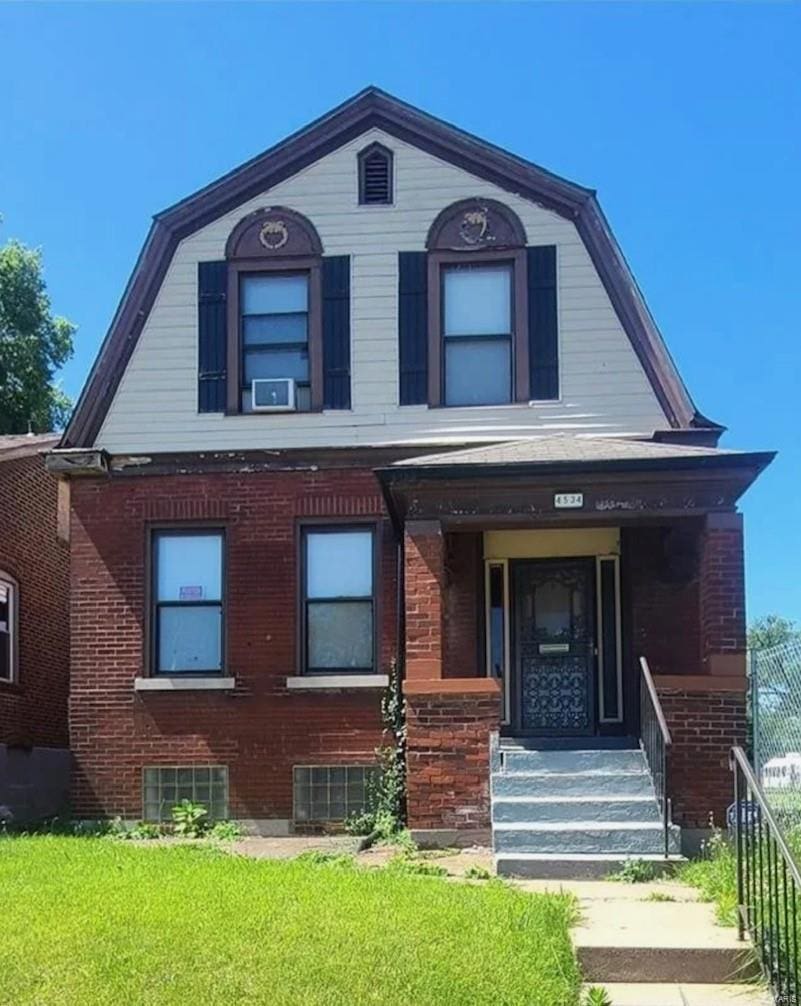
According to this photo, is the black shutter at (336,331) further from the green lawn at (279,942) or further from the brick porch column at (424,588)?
the green lawn at (279,942)

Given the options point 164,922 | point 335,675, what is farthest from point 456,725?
point 164,922

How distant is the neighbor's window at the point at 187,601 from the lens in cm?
1365

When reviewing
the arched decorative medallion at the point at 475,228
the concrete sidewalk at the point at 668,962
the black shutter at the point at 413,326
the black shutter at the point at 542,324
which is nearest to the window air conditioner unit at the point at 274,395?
the black shutter at the point at 413,326

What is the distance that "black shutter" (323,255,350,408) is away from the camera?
13.7 meters

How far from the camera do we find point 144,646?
1358 cm

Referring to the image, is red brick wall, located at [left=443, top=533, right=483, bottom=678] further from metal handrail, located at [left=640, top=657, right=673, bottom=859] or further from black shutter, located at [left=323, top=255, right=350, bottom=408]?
metal handrail, located at [left=640, top=657, right=673, bottom=859]

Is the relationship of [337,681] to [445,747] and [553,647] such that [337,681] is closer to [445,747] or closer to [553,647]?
[553,647]

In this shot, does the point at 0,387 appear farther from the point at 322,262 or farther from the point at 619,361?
the point at 619,361

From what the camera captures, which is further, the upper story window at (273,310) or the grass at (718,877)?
the upper story window at (273,310)

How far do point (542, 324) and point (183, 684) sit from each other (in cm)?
547

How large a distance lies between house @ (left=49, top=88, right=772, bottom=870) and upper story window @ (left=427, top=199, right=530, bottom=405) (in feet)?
0.09

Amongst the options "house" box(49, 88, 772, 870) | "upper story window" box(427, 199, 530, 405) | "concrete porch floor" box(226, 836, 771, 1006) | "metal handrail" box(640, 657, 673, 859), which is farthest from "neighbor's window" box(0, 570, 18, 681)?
"concrete porch floor" box(226, 836, 771, 1006)

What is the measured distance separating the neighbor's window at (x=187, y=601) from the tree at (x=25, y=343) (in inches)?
627

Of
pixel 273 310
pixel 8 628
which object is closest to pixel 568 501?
pixel 273 310
